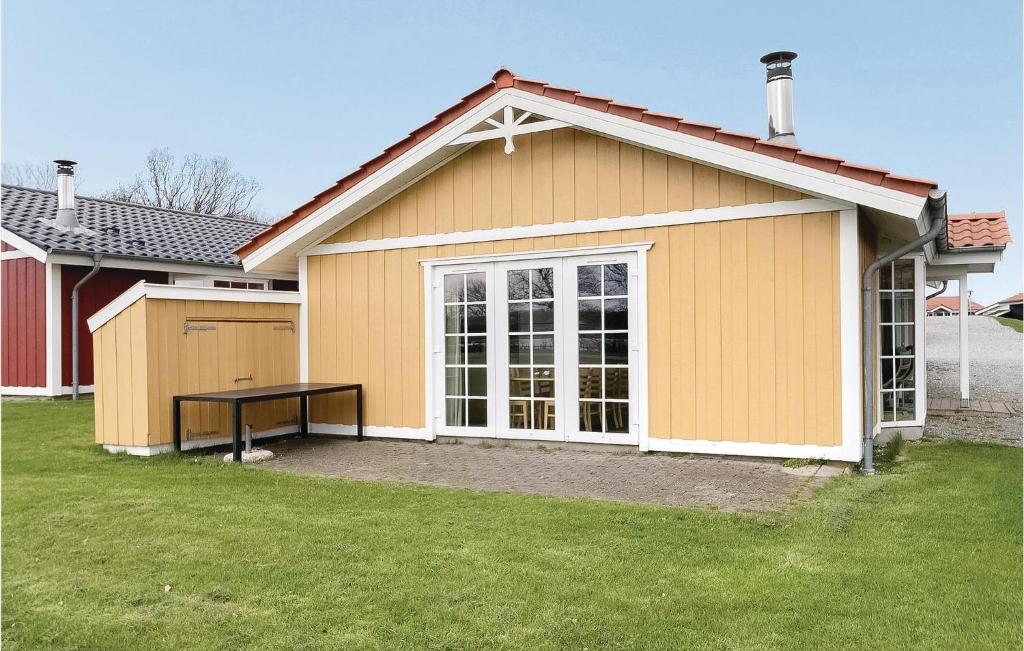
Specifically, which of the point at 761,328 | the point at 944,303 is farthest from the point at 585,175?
the point at 944,303

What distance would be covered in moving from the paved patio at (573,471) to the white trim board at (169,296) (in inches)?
67.7

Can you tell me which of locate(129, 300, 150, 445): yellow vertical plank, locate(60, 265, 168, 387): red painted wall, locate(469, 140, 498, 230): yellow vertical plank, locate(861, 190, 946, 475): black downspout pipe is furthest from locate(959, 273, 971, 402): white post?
locate(60, 265, 168, 387): red painted wall

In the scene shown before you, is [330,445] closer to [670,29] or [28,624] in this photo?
[28,624]

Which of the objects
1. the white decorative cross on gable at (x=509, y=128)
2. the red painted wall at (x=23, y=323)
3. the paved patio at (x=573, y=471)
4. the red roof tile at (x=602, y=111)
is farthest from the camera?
the red painted wall at (x=23, y=323)

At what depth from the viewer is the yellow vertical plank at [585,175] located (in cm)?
762

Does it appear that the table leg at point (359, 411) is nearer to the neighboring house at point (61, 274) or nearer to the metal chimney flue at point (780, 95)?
the neighboring house at point (61, 274)

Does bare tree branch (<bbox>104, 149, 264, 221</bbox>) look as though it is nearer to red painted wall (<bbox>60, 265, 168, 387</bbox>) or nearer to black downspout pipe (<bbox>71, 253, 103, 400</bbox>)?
red painted wall (<bbox>60, 265, 168, 387</bbox>)

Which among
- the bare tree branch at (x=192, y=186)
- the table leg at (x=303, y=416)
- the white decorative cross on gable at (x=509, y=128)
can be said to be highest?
the bare tree branch at (x=192, y=186)

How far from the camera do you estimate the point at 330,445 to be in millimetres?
8352

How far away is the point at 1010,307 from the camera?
196 ft

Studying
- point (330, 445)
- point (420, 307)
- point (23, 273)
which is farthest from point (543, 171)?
point (23, 273)

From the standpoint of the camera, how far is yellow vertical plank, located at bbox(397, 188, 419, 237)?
8.59 m

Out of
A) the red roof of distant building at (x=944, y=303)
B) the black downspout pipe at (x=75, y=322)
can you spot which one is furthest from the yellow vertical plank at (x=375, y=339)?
the red roof of distant building at (x=944, y=303)

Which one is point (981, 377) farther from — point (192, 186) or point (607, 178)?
point (192, 186)
